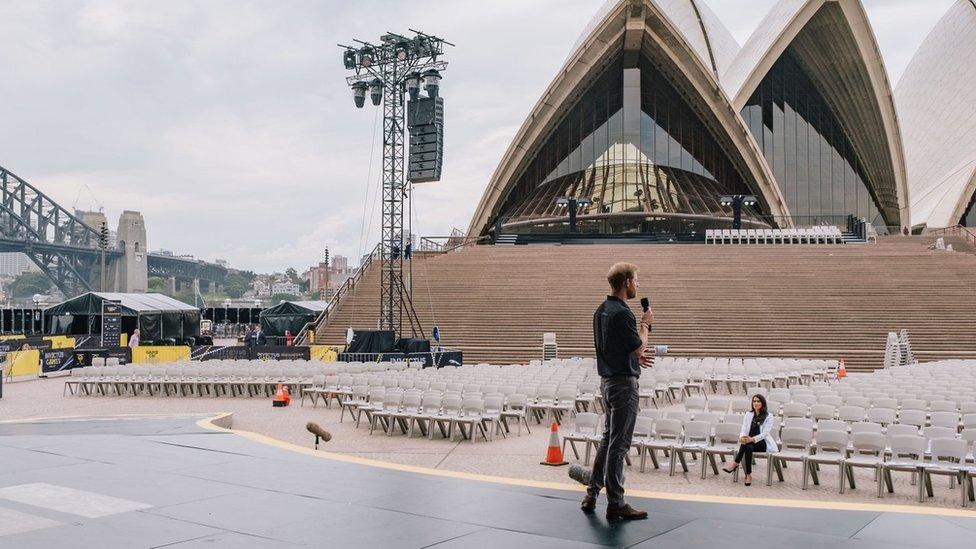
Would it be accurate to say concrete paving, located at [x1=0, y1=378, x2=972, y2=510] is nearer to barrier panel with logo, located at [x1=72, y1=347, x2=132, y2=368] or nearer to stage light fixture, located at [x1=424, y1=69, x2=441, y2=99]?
barrier panel with logo, located at [x1=72, y1=347, x2=132, y2=368]

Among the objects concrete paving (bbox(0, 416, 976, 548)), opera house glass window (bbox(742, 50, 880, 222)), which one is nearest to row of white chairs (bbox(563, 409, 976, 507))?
A: concrete paving (bbox(0, 416, 976, 548))

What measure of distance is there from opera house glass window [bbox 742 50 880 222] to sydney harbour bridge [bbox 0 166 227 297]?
7009 centimetres

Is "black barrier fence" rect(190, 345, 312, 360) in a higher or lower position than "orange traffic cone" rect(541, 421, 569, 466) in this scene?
higher

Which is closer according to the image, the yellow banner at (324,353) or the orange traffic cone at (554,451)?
the orange traffic cone at (554,451)

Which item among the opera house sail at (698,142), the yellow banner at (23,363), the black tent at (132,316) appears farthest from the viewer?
the opera house sail at (698,142)

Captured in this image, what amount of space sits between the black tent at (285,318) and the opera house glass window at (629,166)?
95.4 feet

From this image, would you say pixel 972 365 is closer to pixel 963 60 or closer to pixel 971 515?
pixel 971 515

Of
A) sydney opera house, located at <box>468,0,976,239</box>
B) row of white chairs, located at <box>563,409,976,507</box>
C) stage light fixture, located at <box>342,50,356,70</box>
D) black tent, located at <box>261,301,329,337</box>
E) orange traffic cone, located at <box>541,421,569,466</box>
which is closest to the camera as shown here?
row of white chairs, located at <box>563,409,976,507</box>

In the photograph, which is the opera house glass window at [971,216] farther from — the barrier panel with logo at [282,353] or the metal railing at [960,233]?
the barrier panel with logo at [282,353]

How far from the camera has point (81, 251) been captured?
126750mm

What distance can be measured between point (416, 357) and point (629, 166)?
4548cm

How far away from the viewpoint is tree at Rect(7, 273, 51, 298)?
174 meters

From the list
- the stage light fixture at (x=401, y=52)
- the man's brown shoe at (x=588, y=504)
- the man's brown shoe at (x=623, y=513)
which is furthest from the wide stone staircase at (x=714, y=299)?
the man's brown shoe at (x=623, y=513)

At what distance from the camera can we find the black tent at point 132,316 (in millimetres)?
38688
